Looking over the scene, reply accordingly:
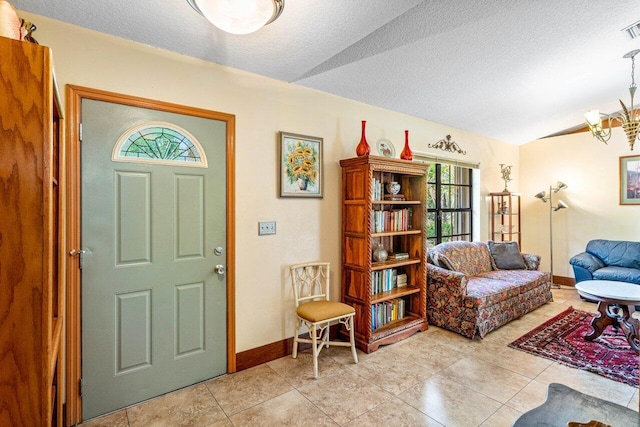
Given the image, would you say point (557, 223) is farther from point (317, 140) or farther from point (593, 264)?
point (317, 140)

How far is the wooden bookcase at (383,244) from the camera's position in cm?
293

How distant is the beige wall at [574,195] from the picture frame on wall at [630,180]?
6 cm

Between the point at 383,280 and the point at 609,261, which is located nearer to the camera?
the point at 383,280

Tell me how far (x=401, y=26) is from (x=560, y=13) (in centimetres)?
123

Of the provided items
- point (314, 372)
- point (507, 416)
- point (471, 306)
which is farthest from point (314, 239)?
point (507, 416)

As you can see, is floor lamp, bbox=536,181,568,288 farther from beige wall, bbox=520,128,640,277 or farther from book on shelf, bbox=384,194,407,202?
book on shelf, bbox=384,194,407,202

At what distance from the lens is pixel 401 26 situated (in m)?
2.27

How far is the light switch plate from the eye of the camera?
2.68 metres

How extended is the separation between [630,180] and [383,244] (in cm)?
419

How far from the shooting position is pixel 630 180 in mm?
4711

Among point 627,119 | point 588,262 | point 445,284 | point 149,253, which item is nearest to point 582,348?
point 445,284

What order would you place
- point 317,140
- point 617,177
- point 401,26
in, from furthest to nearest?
point 617,177, point 317,140, point 401,26

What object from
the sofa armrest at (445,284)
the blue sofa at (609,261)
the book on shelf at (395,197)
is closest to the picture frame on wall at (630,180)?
the blue sofa at (609,261)

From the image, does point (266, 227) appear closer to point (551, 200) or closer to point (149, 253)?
point (149, 253)
